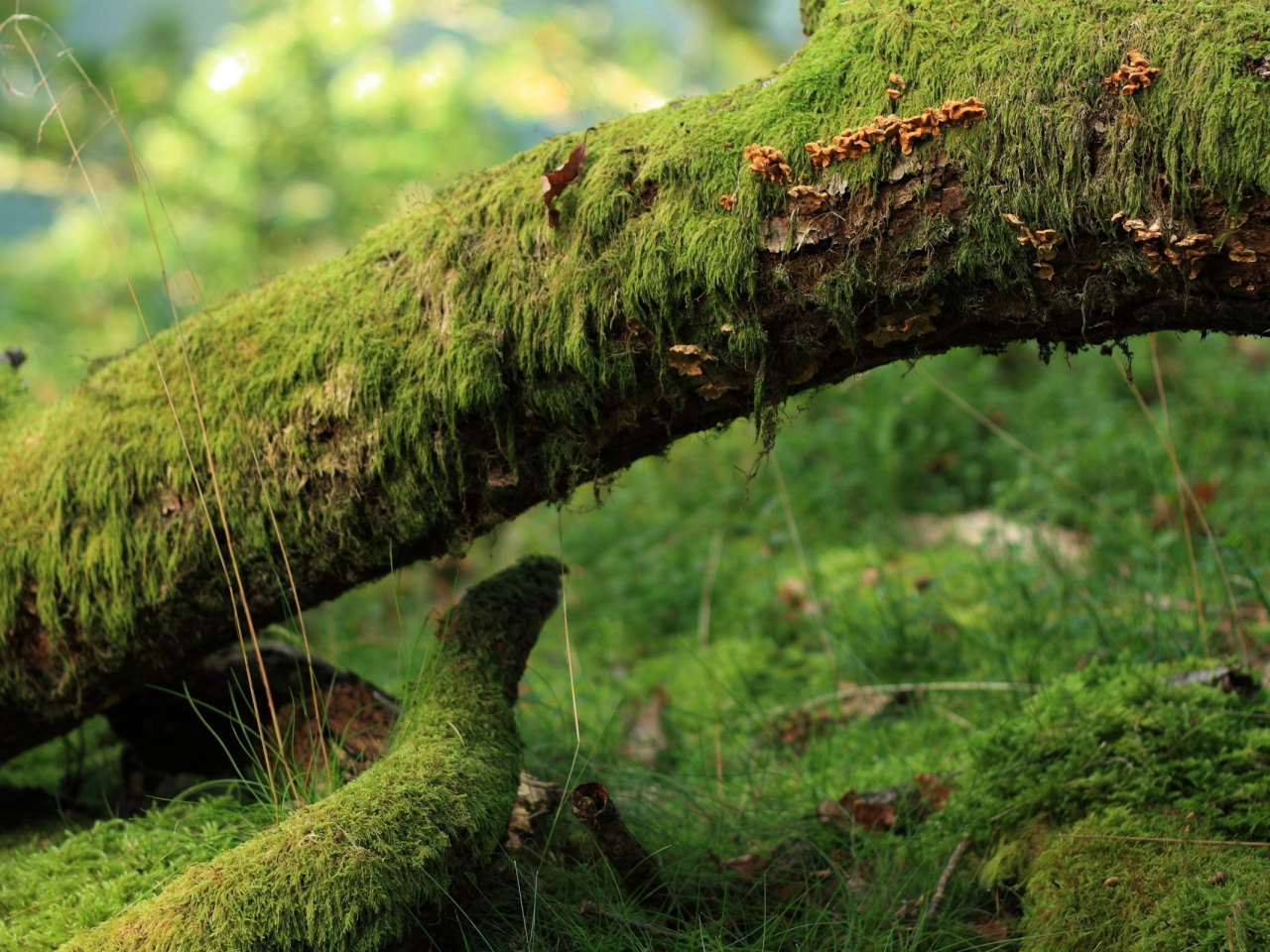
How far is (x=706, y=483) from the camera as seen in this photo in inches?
240

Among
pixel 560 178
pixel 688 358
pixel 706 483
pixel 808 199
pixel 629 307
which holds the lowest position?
pixel 706 483

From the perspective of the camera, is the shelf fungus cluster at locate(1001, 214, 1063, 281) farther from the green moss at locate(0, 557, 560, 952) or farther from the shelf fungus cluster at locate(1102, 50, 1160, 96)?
the green moss at locate(0, 557, 560, 952)

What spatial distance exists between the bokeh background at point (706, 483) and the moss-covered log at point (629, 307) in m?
0.31

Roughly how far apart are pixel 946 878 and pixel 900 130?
177 cm

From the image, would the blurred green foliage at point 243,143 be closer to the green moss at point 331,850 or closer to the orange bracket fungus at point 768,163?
the green moss at point 331,850

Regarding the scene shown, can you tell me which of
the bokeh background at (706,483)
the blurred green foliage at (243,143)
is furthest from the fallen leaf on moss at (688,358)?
the blurred green foliage at (243,143)

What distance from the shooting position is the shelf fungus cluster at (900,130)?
6.07 ft

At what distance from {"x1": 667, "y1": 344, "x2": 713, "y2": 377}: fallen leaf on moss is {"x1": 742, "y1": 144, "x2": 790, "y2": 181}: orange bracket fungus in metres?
0.40

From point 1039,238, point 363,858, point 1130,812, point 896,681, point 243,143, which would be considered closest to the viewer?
point 363,858

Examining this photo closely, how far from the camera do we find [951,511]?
5262 millimetres

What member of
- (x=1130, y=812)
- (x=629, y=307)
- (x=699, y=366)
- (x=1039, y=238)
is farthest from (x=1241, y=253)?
(x=1130, y=812)

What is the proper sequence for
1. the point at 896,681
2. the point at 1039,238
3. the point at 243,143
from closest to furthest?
1. the point at 1039,238
2. the point at 896,681
3. the point at 243,143

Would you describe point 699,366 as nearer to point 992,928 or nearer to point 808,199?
point 808,199

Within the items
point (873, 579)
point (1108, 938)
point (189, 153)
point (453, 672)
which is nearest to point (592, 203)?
point (453, 672)
